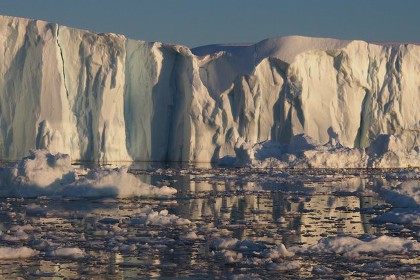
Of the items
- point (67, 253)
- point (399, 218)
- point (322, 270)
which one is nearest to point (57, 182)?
point (399, 218)

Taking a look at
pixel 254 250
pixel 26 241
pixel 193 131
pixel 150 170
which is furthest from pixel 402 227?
pixel 193 131

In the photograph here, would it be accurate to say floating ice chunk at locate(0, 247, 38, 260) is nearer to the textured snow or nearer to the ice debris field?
the ice debris field

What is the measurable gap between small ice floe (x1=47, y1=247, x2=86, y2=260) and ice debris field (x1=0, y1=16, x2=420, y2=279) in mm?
711

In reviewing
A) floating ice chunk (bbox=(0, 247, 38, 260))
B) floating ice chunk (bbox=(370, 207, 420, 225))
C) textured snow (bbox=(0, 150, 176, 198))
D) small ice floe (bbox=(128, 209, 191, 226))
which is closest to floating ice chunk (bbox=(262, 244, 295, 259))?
floating ice chunk (bbox=(0, 247, 38, 260))

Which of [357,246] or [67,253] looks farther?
[357,246]

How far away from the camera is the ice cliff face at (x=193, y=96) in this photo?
26750 mm

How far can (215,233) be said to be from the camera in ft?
34.2

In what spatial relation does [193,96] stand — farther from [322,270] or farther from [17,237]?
[322,270]

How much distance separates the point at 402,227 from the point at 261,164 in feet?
46.8

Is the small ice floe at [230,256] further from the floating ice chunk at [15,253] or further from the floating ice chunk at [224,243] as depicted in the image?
the floating ice chunk at [15,253]

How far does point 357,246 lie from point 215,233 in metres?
1.95

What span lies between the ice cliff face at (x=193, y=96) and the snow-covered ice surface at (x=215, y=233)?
981 centimetres

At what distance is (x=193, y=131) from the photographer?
28391 mm

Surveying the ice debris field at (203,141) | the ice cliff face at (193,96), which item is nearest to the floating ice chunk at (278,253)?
the ice debris field at (203,141)
